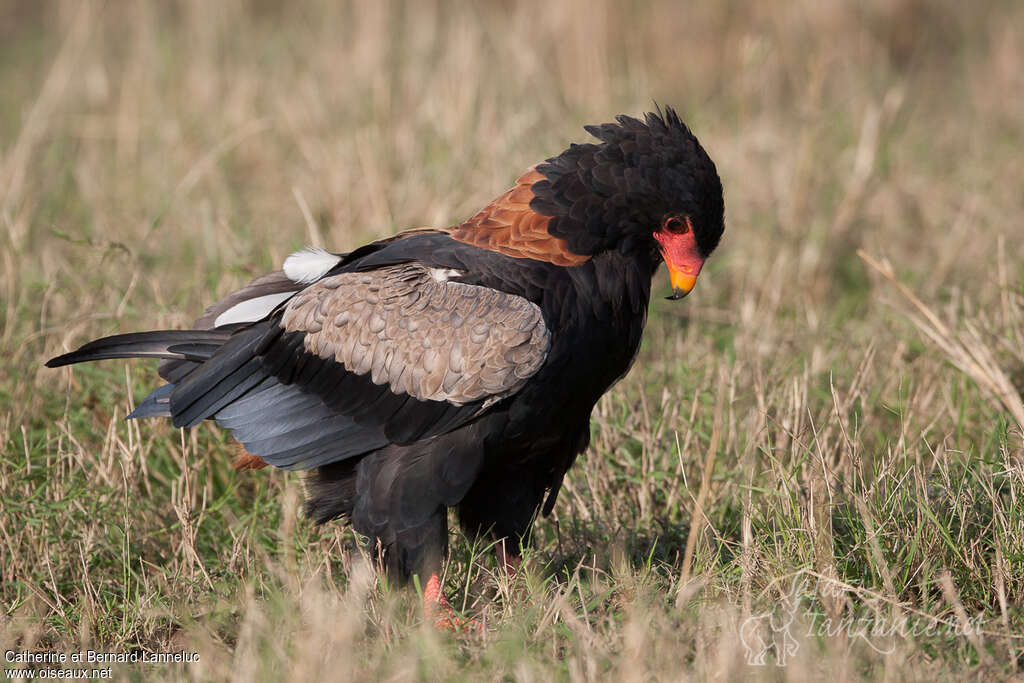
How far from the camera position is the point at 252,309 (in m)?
3.80

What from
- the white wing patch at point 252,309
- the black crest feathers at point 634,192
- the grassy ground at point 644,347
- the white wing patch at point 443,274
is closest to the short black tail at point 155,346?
the white wing patch at point 252,309

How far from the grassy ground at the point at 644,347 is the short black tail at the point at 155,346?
0.28 meters

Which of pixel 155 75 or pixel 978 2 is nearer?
pixel 155 75

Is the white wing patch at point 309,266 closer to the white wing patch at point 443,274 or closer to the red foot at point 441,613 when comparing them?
the white wing patch at point 443,274

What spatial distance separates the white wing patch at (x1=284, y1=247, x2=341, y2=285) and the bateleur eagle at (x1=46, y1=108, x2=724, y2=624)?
0.14m

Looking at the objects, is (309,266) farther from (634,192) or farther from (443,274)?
(634,192)

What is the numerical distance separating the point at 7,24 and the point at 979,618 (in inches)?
413

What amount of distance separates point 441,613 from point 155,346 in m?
1.35

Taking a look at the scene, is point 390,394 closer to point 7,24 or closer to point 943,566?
point 943,566

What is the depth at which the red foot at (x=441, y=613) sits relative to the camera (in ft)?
10.4

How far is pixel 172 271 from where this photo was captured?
5.64 m

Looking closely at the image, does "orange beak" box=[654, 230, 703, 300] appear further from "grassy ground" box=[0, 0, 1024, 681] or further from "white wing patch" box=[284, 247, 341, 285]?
"white wing patch" box=[284, 247, 341, 285]

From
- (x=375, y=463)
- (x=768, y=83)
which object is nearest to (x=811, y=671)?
(x=375, y=463)

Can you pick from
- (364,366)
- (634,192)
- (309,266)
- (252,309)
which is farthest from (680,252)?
(252,309)
